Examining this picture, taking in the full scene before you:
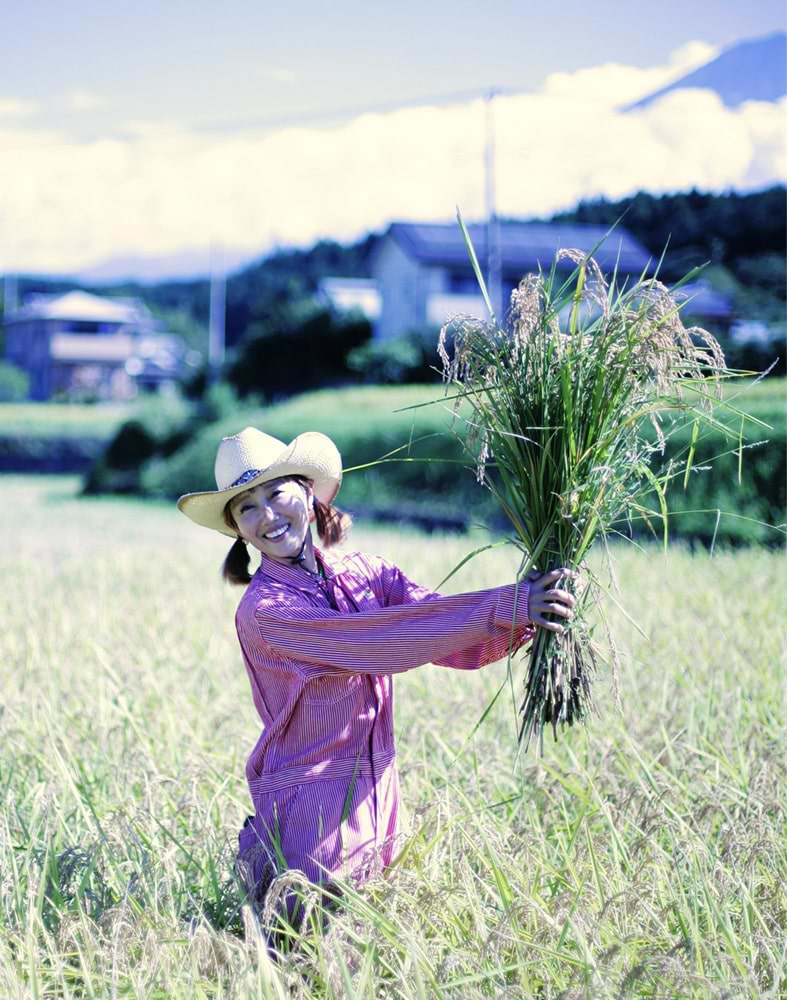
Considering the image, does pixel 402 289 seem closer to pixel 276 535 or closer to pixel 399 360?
pixel 399 360

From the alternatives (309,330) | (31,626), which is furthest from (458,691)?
(309,330)

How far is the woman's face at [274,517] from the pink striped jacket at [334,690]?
53 mm

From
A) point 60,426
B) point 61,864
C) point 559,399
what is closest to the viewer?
point 559,399

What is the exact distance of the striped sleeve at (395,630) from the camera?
2326 millimetres

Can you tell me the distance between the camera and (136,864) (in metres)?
2.57

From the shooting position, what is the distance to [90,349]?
71.4 metres

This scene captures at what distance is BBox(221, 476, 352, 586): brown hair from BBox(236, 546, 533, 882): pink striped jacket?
24 cm

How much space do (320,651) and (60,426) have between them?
1202 inches

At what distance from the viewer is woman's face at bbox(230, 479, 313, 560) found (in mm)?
2631

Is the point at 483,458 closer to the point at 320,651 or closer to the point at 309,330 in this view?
the point at 320,651

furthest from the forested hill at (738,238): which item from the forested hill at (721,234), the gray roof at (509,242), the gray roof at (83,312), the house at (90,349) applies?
the gray roof at (83,312)

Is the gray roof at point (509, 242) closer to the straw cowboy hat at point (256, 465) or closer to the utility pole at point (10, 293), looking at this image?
the straw cowboy hat at point (256, 465)

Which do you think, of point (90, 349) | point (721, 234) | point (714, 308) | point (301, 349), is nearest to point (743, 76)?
point (721, 234)

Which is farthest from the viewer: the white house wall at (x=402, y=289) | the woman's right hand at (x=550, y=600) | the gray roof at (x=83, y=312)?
the gray roof at (x=83, y=312)
